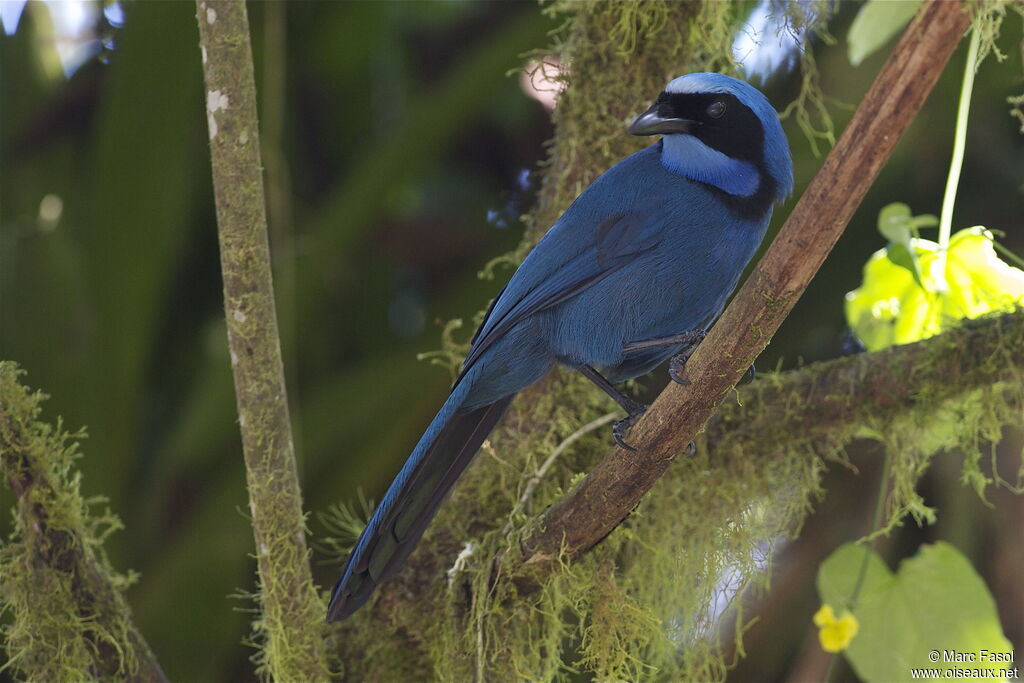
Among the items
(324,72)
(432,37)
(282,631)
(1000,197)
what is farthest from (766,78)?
(282,631)

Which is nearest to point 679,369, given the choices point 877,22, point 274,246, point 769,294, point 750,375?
point 769,294

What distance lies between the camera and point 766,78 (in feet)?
12.2

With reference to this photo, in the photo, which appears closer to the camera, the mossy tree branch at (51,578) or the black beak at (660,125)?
the mossy tree branch at (51,578)

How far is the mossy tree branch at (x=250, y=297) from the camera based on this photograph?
2229mm

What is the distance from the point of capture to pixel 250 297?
7.36ft

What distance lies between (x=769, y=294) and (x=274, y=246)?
7.92 ft

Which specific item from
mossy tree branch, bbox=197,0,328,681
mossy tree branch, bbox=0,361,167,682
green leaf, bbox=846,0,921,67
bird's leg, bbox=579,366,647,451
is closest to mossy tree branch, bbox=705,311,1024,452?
bird's leg, bbox=579,366,647,451

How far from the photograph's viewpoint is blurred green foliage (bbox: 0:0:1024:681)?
3.57m

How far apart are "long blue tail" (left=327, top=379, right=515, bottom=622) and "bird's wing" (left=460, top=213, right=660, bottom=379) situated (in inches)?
6.0

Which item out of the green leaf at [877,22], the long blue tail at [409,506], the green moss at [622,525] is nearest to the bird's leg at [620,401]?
the green moss at [622,525]

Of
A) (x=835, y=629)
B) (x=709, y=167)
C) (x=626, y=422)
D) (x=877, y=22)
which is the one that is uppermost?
(x=877, y=22)

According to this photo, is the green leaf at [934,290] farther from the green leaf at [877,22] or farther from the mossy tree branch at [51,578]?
the mossy tree branch at [51,578]

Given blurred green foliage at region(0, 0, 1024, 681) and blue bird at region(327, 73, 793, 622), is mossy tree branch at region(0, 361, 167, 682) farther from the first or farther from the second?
blurred green foliage at region(0, 0, 1024, 681)

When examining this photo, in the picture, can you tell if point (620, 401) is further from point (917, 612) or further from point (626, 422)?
point (917, 612)
